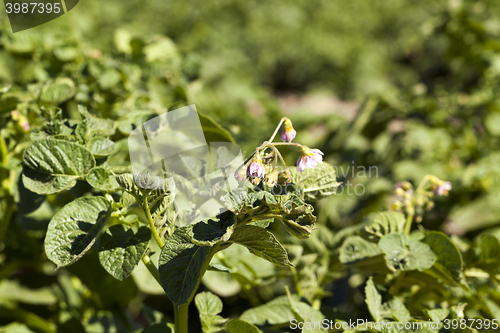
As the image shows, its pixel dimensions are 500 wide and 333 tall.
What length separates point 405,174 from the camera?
1.11 m

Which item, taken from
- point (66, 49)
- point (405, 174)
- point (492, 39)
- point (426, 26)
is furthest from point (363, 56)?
point (66, 49)

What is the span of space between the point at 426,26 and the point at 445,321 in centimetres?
129

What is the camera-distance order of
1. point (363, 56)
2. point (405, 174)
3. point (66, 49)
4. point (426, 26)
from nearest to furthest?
1. point (66, 49)
2. point (405, 174)
3. point (426, 26)
4. point (363, 56)

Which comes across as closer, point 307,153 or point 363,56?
point 307,153

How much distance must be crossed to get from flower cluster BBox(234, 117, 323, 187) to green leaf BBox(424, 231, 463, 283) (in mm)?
253

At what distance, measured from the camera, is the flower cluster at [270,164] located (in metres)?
0.43

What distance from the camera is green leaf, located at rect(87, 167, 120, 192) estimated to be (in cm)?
49

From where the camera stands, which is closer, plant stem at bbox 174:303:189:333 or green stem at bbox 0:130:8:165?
plant stem at bbox 174:303:189:333

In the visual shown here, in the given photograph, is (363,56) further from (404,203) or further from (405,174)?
(404,203)

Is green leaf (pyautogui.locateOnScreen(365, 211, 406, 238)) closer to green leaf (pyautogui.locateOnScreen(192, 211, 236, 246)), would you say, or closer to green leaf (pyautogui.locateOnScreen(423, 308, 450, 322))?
green leaf (pyautogui.locateOnScreen(423, 308, 450, 322))

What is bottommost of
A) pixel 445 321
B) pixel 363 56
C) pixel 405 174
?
pixel 363 56

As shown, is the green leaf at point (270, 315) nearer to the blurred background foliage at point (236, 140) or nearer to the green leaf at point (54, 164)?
the blurred background foliage at point (236, 140)
